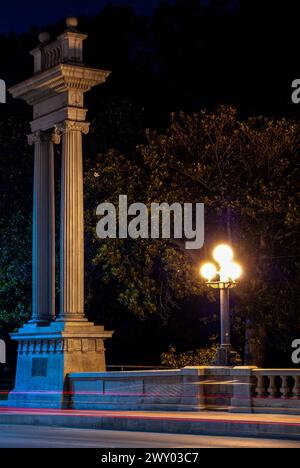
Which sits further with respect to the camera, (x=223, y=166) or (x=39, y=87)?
(x=223, y=166)

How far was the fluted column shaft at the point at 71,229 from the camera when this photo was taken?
110ft

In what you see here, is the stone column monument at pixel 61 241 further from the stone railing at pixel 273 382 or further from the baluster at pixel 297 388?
the baluster at pixel 297 388

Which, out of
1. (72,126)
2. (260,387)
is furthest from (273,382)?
(72,126)

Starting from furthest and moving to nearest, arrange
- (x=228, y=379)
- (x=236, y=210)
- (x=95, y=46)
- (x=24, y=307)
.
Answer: (x=95, y=46)
(x=24, y=307)
(x=236, y=210)
(x=228, y=379)

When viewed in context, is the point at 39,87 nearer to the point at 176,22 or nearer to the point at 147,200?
the point at 147,200

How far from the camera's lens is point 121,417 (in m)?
27.4

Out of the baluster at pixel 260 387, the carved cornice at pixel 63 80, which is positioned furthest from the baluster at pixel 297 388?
the carved cornice at pixel 63 80

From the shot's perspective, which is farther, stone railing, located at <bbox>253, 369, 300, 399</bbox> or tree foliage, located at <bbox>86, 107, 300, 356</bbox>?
tree foliage, located at <bbox>86, 107, 300, 356</bbox>

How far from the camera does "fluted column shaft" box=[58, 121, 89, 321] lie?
33.5 meters

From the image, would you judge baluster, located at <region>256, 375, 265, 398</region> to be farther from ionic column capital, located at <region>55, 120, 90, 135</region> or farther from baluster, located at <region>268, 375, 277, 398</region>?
ionic column capital, located at <region>55, 120, 90, 135</region>

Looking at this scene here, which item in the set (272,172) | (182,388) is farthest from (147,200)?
(182,388)

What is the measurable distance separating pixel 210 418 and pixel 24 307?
2013 cm

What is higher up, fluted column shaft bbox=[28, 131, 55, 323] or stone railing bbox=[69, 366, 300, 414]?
fluted column shaft bbox=[28, 131, 55, 323]

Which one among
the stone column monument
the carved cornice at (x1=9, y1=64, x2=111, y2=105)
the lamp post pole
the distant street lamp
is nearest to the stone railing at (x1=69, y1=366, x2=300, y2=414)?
the lamp post pole
